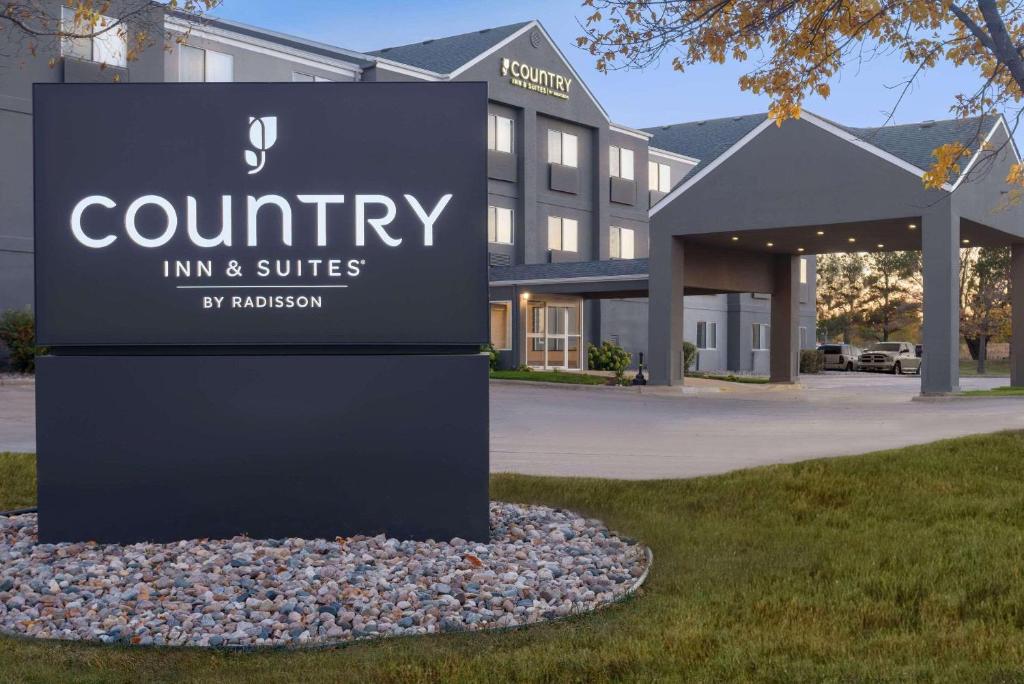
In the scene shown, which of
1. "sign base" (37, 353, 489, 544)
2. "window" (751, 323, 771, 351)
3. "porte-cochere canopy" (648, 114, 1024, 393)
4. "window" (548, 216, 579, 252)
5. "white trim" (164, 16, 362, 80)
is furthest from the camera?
"window" (751, 323, 771, 351)

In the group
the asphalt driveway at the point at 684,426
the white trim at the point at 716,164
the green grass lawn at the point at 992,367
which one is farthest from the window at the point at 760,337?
the white trim at the point at 716,164

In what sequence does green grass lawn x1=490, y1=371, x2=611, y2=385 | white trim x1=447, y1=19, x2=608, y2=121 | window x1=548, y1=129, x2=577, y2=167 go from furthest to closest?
window x1=548, y1=129, x2=577, y2=167 < white trim x1=447, y1=19, x2=608, y2=121 < green grass lawn x1=490, y1=371, x2=611, y2=385

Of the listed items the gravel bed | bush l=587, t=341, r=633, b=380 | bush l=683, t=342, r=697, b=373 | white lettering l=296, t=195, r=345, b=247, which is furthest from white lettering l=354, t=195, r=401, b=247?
bush l=683, t=342, r=697, b=373

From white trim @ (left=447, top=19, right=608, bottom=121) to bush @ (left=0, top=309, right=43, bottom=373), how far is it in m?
17.7

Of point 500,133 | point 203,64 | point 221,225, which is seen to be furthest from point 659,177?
point 221,225

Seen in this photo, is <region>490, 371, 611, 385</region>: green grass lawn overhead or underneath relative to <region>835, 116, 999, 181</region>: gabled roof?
underneath

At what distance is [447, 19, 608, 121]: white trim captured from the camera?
39812 mm

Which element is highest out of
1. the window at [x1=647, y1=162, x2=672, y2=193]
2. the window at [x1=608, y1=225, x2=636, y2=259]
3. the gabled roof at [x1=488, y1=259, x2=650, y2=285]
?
the window at [x1=647, y1=162, x2=672, y2=193]

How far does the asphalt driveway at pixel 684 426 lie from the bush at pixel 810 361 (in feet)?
71.8

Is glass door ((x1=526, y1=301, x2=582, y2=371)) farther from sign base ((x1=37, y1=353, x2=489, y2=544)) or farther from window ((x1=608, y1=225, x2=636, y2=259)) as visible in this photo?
sign base ((x1=37, y1=353, x2=489, y2=544))

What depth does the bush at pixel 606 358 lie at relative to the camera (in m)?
42.8

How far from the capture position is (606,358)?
4281cm

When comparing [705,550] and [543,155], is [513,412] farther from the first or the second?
[543,155]

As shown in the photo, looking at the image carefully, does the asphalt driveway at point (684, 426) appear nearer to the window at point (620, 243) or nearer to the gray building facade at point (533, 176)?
the gray building facade at point (533, 176)
